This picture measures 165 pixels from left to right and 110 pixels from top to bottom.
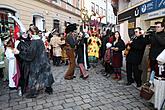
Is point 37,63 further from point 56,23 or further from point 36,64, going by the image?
point 56,23

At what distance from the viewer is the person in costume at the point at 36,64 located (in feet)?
17.1

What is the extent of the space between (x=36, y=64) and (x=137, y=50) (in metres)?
2.73

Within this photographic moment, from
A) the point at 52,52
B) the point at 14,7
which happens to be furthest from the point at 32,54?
the point at 14,7

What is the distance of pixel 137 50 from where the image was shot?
6.11 meters

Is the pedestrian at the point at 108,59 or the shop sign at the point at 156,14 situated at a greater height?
the shop sign at the point at 156,14

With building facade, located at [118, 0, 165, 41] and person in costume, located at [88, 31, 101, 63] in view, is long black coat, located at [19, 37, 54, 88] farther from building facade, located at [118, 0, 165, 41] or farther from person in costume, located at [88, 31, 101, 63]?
building facade, located at [118, 0, 165, 41]

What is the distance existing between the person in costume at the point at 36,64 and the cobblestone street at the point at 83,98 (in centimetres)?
30

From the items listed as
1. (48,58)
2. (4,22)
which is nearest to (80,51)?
(48,58)

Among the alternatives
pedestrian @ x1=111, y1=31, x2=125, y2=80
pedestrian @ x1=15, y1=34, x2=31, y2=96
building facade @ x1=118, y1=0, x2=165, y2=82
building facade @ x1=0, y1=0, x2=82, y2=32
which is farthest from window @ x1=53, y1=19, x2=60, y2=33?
pedestrian @ x1=15, y1=34, x2=31, y2=96

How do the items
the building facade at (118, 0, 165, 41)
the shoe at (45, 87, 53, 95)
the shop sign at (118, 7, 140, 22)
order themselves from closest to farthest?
the shoe at (45, 87, 53, 95), the building facade at (118, 0, 165, 41), the shop sign at (118, 7, 140, 22)

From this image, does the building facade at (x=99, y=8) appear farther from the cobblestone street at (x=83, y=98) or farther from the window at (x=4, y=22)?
the cobblestone street at (x=83, y=98)

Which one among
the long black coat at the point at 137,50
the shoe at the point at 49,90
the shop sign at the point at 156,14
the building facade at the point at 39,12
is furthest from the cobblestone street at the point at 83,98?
the building facade at the point at 39,12

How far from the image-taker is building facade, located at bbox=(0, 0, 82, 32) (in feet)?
34.4

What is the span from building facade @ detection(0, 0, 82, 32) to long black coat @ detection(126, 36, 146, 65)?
645 cm
